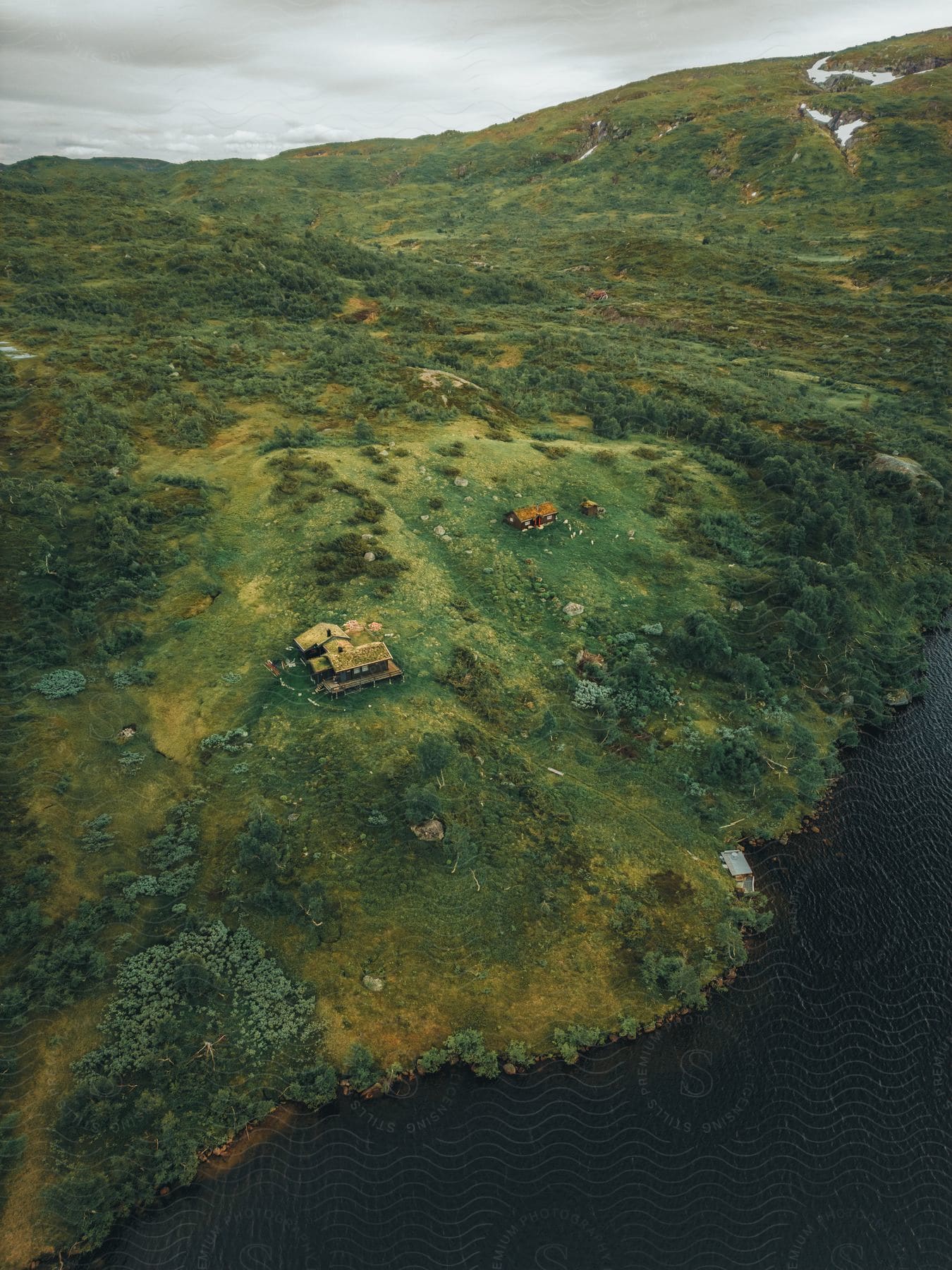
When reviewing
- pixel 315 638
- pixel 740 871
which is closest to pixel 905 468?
pixel 740 871

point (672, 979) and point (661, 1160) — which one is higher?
point (672, 979)

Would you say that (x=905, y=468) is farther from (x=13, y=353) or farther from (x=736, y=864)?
(x=13, y=353)

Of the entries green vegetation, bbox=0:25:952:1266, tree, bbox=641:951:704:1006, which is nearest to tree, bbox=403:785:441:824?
green vegetation, bbox=0:25:952:1266

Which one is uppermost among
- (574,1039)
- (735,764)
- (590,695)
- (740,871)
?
(590,695)

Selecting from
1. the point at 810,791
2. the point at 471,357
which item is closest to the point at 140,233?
the point at 471,357

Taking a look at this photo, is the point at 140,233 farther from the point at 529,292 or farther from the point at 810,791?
the point at 810,791
